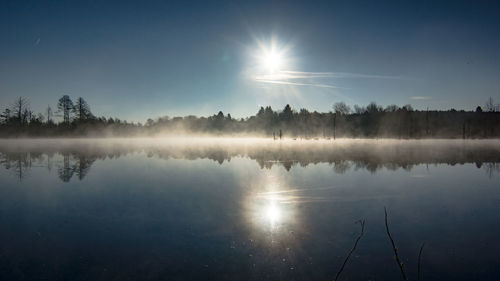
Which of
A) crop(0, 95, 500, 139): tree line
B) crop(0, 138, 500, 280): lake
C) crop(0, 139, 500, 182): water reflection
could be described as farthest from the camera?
crop(0, 95, 500, 139): tree line

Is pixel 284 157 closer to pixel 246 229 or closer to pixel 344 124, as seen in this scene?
pixel 246 229

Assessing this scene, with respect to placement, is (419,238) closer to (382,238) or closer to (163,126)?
(382,238)

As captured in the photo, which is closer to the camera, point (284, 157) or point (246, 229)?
point (246, 229)

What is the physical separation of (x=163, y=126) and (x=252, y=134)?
2411 inches

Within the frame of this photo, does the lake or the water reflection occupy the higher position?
the water reflection

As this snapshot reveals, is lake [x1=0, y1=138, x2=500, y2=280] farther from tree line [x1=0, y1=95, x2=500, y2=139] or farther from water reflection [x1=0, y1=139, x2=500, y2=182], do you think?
tree line [x1=0, y1=95, x2=500, y2=139]

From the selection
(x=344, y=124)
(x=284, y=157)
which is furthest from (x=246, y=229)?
(x=344, y=124)

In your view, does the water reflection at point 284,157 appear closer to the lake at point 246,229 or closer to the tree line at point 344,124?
the lake at point 246,229

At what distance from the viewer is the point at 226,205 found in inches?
465

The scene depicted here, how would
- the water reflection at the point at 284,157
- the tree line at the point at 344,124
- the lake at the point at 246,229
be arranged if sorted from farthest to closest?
1. the tree line at the point at 344,124
2. the water reflection at the point at 284,157
3. the lake at the point at 246,229

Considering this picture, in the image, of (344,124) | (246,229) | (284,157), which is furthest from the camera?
(344,124)

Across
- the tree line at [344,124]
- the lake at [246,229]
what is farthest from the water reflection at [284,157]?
the tree line at [344,124]

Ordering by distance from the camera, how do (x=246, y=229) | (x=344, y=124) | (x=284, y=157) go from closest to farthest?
1. (x=246, y=229)
2. (x=284, y=157)
3. (x=344, y=124)

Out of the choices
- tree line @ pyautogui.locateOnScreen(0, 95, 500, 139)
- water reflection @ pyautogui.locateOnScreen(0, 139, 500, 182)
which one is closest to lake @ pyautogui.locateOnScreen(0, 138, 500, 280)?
water reflection @ pyautogui.locateOnScreen(0, 139, 500, 182)
